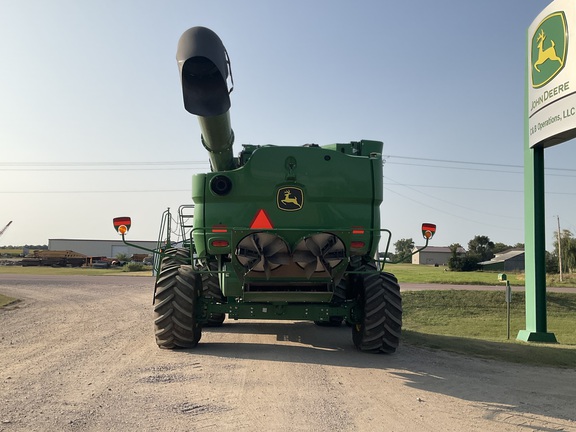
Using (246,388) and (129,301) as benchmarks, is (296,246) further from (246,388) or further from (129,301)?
(129,301)

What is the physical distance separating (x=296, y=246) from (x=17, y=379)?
13.4 feet

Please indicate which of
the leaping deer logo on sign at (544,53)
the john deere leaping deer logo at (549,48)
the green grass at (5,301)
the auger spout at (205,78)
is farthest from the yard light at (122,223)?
the leaping deer logo on sign at (544,53)

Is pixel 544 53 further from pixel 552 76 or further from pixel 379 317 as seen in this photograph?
pixel 379 317

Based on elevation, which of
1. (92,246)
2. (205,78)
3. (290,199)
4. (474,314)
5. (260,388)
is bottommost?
(474,314)

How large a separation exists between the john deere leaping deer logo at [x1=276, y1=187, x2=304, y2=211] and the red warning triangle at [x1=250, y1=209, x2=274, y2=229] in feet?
0.92

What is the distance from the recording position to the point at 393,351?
333 inches

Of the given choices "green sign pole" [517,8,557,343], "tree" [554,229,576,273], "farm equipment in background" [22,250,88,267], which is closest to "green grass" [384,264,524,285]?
"tree" [554,229,576,273]

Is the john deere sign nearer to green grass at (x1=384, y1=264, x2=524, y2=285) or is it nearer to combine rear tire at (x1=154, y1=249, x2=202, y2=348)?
combine rear tire at (x1=154, y1=249, x2=202, y2=348)

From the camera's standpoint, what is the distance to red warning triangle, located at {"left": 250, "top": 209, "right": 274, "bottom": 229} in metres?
7.76

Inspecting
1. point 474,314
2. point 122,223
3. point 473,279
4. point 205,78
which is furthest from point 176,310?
point 473,279

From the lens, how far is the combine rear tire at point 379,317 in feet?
27.0

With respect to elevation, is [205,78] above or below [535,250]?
above

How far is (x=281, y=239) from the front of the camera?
300 inches

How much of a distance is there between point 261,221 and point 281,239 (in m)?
0.45
